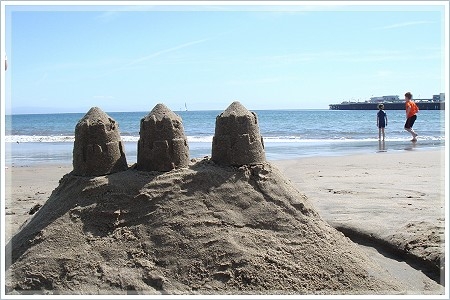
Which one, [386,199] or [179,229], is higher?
[179,229]

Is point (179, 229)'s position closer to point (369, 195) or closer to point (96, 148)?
point (96, 148)

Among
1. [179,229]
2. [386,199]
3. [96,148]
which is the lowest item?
[386,199]

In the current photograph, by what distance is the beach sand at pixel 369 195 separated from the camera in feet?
12.7

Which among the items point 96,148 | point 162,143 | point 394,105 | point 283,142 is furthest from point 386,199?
point 394,105

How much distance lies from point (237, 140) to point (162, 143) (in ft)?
1.65

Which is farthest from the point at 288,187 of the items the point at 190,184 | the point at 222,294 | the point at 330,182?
the point at 330,182

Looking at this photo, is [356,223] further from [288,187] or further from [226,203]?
[226,203]

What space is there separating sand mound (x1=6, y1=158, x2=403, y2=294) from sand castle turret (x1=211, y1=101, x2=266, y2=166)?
70 millimetres

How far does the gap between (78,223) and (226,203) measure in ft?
3.04

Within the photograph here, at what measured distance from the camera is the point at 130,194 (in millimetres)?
3020

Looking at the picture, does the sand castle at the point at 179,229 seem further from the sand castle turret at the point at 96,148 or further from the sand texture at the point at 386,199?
the sand texture at the point at 386,199

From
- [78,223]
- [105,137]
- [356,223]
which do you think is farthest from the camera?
[356,223]

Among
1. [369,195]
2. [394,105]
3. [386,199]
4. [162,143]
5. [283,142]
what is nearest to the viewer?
[162,143]

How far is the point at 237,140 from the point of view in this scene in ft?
10.5
